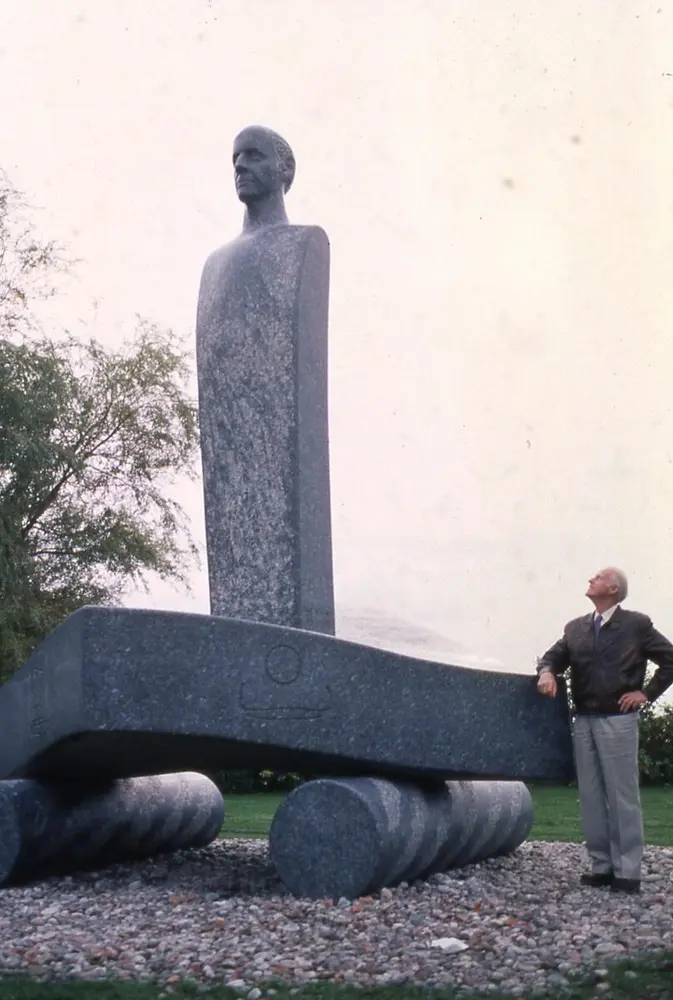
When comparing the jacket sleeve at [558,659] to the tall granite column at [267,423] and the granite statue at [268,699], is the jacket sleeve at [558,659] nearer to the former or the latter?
the granite statue at [268,699]

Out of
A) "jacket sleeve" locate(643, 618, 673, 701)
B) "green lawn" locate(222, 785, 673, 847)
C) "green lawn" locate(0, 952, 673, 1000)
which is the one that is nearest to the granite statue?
"jacket sleeve" locate(643, 618, 673, 701)

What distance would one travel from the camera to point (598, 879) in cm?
619

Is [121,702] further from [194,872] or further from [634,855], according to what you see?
[634,855]

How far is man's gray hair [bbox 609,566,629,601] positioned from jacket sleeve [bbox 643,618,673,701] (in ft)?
0.70

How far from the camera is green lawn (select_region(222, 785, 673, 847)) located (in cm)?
898

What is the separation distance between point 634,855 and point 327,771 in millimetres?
1369

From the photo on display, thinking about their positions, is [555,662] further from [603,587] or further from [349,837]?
[349,837]

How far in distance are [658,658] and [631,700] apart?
0.73ft

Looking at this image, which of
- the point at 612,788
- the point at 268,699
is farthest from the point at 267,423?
the point at 612,788

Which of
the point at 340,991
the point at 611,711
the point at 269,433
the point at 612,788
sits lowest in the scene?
the point at 340,991

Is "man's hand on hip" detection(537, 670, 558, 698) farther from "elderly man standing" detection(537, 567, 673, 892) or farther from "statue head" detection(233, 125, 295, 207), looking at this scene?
"statue head" detection(233, 125, 295, 207)

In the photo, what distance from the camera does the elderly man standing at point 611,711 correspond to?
19.6 ft

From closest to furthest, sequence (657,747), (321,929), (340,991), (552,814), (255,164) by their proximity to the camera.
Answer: (340,991) < (321,929) < (255,164) < (552,814) < (657,747)

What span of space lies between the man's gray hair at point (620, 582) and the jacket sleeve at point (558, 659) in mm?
322
